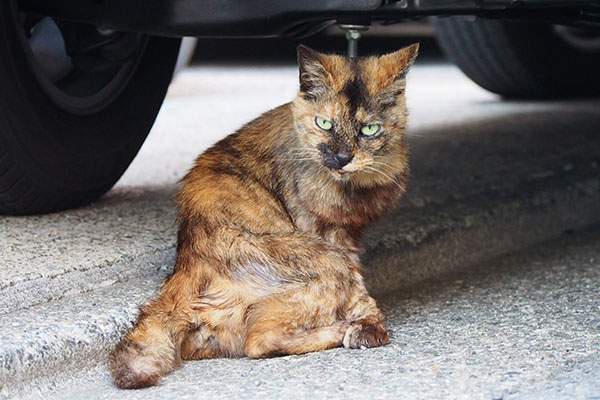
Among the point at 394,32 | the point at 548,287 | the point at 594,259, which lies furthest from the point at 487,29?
the point at 394,32

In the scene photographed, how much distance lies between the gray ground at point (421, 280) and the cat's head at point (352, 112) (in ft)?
1.80

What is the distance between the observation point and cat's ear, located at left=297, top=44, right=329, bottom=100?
2955mm

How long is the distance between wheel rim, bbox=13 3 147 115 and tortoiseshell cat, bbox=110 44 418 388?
66 centimetres

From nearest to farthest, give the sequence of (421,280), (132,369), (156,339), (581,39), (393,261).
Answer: (132,369) → (156,339) → (393,261) → (421,280) → (581,39)

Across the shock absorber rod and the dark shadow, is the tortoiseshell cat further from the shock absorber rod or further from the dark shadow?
the dark shadow

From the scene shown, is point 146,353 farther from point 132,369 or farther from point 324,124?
point 324,124

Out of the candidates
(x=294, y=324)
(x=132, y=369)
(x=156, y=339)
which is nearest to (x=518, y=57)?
(x=294, y=324)

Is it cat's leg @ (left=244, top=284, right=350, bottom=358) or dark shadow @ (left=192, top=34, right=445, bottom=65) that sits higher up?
cat's leg @ (left=244, top=284, right=350, bottom=358)

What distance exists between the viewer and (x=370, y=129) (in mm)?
2945

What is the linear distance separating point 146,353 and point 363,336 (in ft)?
2.12

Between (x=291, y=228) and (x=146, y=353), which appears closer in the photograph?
(x=146, y=353)

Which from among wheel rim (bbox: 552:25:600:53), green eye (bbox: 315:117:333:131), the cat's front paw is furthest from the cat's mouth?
wheel rim (bbox: 552:25:600:53)

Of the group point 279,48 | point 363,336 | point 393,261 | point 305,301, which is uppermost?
point 305,301

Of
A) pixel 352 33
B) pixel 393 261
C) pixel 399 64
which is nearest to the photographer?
pixel 399 64
